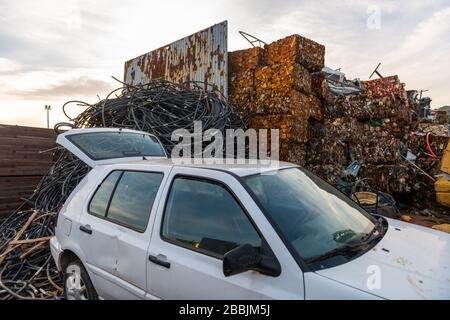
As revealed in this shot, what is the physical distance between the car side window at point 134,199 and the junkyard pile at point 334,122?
425 centimetres

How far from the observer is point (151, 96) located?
7.11 metres

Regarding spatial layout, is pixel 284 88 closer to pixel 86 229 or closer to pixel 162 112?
pixel 162 112

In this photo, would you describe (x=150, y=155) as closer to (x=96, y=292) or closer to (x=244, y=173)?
(x=96, y=292)

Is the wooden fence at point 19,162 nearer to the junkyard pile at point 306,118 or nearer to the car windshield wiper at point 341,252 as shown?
the junkyard pile at point 306,118

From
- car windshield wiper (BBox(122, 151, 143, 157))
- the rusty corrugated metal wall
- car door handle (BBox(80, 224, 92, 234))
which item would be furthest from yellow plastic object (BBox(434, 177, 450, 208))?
car door handle (BBox(80, 224, 92, 234))

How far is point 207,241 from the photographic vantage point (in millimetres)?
2016

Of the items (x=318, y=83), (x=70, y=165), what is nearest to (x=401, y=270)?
(x=70, y=165)

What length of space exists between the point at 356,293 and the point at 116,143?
3021mm

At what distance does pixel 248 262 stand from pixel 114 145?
8.40 ft

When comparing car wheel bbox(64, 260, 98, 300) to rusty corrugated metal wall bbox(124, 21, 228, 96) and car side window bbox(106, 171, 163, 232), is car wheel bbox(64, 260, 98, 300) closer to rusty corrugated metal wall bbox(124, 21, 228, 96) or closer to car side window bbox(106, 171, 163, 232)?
car side window bbox(106, 171, 163, 232)

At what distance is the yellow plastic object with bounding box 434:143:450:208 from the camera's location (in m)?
5.95

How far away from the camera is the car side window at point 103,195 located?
111 inches
